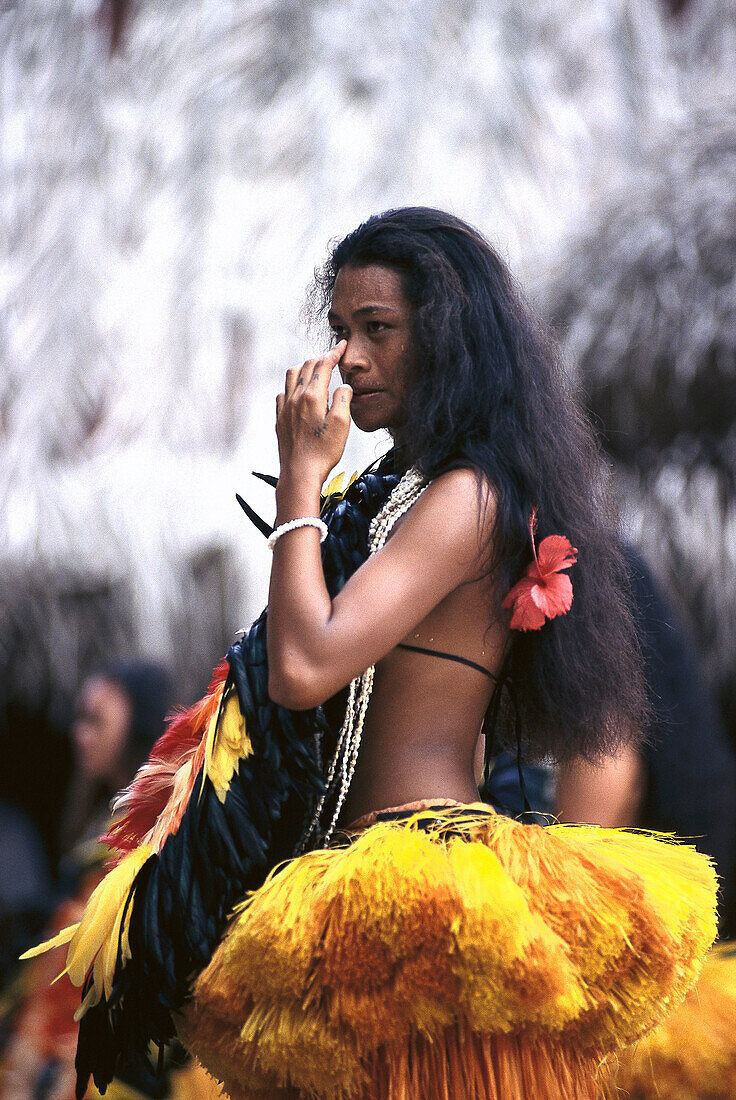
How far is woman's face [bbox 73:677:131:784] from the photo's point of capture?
3541 millimetres

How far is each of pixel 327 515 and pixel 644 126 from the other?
2.44 metres

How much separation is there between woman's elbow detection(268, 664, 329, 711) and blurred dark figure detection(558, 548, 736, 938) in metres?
0.88

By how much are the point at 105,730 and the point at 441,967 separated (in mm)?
2365

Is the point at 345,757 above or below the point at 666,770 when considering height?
above

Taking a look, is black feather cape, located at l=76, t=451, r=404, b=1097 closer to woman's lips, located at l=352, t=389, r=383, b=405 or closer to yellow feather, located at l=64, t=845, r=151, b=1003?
yellow feather, located at l=64, t=845, r=151, b=1003

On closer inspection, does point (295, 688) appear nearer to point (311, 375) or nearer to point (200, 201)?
point (311, 375)

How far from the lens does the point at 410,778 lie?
1611 mm

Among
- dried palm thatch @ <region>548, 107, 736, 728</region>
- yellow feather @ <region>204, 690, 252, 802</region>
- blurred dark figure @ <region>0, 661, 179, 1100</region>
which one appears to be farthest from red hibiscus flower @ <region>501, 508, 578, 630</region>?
dried palm thatch @ <region>548, 107, 736, 728</region>

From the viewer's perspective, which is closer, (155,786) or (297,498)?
(297,498)

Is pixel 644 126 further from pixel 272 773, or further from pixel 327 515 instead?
pixel 272 773

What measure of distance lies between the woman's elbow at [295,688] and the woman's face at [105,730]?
83.8 inches

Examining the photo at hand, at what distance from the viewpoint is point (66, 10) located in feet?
12.3

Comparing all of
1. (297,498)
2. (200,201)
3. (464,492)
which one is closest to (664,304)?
(200,201)

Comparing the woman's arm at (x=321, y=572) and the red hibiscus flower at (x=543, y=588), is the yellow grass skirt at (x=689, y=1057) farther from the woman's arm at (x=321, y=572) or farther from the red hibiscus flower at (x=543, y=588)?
the woman's arm at (x=321, y=572)
